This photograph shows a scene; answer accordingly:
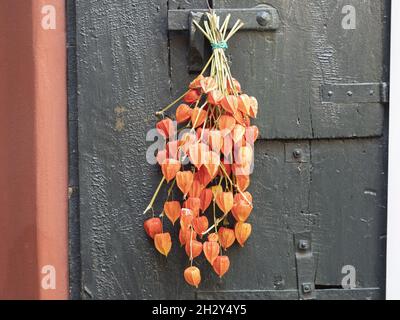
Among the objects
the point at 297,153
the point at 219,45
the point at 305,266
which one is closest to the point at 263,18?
the point at 219,45

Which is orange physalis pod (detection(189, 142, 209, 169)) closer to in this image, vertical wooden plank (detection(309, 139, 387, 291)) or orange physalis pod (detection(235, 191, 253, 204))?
orange physalis pod (detection(235, 191, 253, 204))

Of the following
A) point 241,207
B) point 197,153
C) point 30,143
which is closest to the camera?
point 197,153

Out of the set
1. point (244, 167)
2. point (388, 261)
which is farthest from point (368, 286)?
point (244, 167)

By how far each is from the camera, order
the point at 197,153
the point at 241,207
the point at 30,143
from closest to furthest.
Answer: the point at 197,153 < the point at 241,207 < the point at 30,143

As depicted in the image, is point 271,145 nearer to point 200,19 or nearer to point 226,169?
point 226,169

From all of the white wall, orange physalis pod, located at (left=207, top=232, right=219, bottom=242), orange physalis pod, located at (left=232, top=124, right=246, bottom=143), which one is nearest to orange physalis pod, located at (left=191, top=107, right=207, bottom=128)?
orange physalis pod, located at (left=232, top=124, right=246, bottom=143)

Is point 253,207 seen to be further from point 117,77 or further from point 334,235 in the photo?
point 117,77
